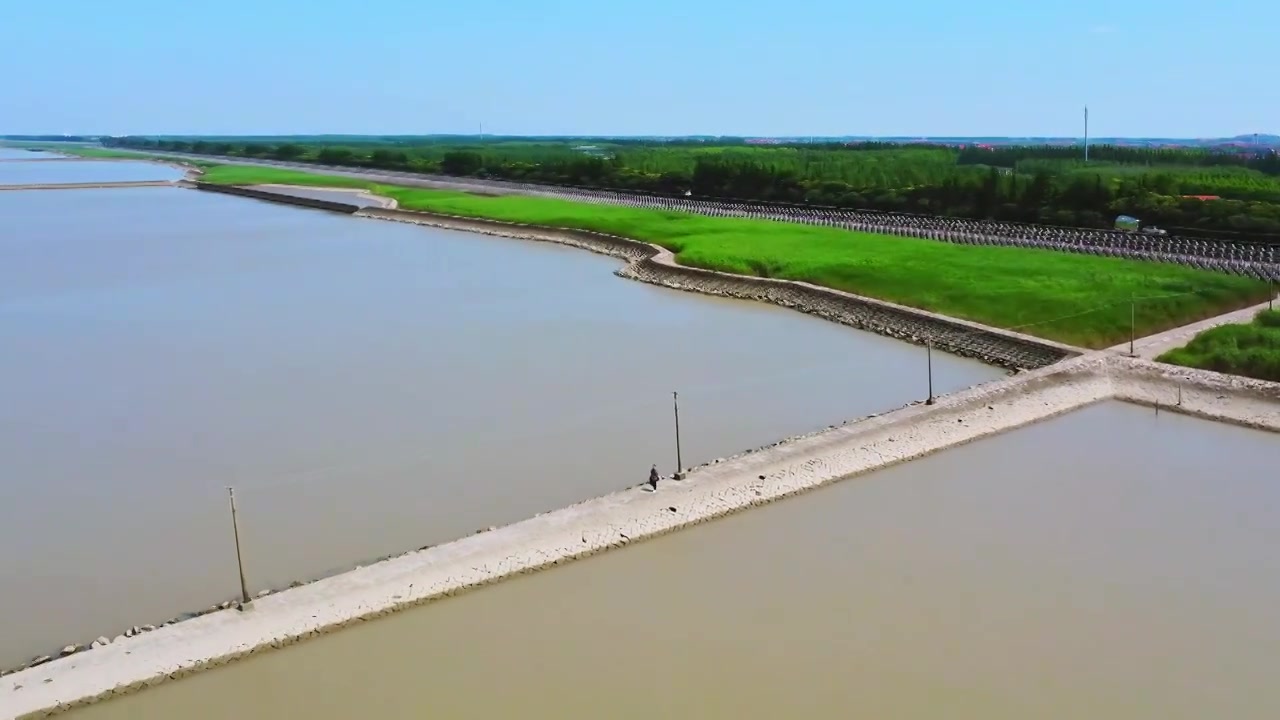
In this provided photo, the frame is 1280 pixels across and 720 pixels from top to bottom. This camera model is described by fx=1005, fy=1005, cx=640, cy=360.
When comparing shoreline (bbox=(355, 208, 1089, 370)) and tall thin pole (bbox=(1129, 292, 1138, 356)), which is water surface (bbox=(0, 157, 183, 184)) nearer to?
shoreline (bbox=(355, 208, 1089, 370))

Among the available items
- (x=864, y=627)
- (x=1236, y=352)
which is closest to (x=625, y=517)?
(x=864, y=627)

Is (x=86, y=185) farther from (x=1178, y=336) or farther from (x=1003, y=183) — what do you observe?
(x=1178, y=336)

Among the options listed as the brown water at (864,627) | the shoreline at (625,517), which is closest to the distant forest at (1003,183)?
the shoreline at (625,517)

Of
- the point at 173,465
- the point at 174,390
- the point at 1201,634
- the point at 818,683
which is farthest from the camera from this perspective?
the point at 174,390

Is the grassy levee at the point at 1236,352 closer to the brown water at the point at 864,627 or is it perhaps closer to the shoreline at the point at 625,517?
the shoreline at the point at 625,517

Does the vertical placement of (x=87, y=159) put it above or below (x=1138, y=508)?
above

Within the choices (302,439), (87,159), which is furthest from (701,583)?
(87,159)

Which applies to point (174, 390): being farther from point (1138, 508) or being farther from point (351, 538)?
point (1138, 508)

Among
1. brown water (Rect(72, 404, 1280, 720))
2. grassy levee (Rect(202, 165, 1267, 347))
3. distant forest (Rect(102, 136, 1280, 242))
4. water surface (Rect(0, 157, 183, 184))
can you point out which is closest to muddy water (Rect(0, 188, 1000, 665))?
brown water (Rect(72, 404, 1280, 720))
